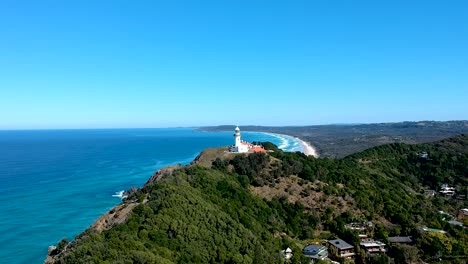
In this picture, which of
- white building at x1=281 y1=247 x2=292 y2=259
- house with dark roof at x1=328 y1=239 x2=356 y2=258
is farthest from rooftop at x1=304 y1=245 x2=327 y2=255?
white building at x1=281 y1=247 x2=292 y2=259

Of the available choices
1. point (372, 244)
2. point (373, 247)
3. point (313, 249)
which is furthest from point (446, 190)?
point (313, 249)

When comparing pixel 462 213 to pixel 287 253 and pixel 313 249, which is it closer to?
pixel 313 249

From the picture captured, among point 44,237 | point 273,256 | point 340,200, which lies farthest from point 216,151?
point 273,256

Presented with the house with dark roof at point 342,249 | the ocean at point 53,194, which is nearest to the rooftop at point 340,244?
the house with dark roof at point 342,249

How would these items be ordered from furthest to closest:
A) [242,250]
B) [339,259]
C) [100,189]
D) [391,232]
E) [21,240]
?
[100,189] < [21,240] < [391,232] < [339,259] < [242,250]

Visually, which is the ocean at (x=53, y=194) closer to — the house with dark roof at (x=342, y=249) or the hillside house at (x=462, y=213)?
the house with dark roof at (x=342, y=249)

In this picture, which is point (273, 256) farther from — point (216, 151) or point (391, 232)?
point (216, 151)
